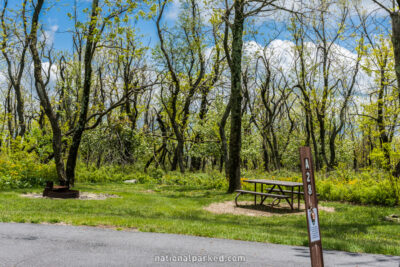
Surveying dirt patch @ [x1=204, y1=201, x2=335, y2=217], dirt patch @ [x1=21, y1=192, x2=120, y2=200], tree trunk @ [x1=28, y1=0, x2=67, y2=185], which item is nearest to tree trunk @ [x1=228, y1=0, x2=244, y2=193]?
dirt patch @ [x1=204, y1=201, x2=335, y2=217]

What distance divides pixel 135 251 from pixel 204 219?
411 cm

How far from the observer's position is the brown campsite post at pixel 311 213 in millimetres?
3133

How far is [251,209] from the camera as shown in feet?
39.2

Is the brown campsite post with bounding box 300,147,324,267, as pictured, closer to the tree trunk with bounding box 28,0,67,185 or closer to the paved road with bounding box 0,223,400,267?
the paved road with bounding box 0,223,400,267

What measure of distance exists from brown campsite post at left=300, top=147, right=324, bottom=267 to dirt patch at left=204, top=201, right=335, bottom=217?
795 cm

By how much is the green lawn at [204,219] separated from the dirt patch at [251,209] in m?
0.45

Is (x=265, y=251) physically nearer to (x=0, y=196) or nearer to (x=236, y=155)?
(x=236, y=155)

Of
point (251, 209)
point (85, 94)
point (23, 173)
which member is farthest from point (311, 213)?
point (23, 173)

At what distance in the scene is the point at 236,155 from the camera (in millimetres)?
14516

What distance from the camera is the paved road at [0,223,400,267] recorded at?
523 cm

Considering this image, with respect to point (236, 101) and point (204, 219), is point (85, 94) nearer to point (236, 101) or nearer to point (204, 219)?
point (236, 101)

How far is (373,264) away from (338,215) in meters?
5.44

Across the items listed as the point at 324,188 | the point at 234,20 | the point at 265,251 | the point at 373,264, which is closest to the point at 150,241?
the point at 265,251

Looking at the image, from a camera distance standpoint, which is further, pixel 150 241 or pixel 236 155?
pixel 236 155
